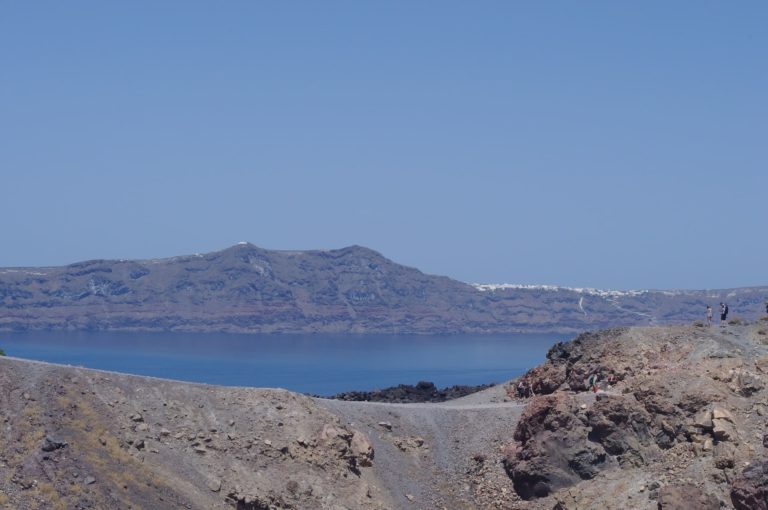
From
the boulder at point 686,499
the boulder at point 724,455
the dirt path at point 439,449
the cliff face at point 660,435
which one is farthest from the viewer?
the dirt path at point 439,449

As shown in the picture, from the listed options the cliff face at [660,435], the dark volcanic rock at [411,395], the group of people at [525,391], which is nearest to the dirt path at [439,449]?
the cliff face at [660,435]

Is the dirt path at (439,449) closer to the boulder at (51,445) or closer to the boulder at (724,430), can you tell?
the boulder at (724,430)

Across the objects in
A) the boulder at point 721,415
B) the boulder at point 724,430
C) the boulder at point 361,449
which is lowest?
the boulder at point 361,449

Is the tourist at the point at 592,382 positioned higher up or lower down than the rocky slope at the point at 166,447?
higher up

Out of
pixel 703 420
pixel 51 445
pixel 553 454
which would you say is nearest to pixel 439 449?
pixel 553 454

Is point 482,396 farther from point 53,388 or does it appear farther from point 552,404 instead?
point 53,388

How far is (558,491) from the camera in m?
45.9

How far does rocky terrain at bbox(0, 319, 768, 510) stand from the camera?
3931cm

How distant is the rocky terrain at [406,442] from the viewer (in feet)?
129

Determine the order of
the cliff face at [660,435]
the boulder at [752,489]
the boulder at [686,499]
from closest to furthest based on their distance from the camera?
the boulder at [752,489], the boulder at [686,499], the cliff face at [660,435]

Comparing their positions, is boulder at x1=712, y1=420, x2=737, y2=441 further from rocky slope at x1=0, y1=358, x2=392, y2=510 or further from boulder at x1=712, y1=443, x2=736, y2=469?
rocky slope at x1=0, y1=358, x2=392, y2=510

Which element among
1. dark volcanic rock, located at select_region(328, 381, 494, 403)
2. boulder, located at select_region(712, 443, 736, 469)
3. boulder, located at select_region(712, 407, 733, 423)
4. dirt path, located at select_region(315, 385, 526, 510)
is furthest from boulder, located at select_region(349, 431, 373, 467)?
dark volcanic rock, located at select_region(328, 381, 494, 403)

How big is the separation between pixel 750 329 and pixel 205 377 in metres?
85.4

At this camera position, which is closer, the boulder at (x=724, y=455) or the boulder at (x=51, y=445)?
the boulder at (x=51, y=445)
